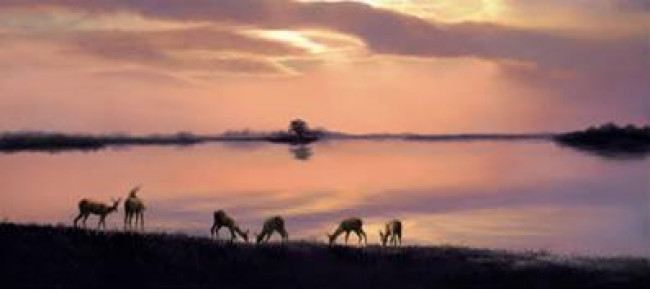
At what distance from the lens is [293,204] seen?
39.7 meters

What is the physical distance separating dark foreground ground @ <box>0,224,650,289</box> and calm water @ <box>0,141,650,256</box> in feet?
20.2

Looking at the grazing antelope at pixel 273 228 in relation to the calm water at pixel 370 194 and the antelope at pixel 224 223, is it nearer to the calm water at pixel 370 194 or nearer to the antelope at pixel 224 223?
the antelope at pixel 224 223

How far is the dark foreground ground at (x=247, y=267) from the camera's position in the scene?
61.5 ft

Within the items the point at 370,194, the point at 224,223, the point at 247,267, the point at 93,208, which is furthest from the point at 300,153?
the point at 247,267

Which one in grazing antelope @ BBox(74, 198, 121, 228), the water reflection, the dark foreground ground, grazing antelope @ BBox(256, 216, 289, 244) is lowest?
the dark foreground ground

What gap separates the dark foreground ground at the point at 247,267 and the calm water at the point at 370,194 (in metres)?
6.15

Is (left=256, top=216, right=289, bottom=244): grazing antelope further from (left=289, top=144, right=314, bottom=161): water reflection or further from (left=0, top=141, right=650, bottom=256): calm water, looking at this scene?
(left=289, top=144, right=314, bottom=161): water reflection

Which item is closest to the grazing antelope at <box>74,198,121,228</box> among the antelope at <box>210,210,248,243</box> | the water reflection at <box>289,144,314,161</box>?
the antelope at <box>210,210,248,243</box>

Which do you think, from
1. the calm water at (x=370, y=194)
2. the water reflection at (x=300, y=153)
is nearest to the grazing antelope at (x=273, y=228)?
the calm water at (x=370, y=194)

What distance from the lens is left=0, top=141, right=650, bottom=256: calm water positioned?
3198 centimetres

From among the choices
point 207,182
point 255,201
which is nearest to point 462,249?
point 255,201

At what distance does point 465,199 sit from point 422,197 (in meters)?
1.69

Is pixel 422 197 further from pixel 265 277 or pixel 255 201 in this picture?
pixel 265 277

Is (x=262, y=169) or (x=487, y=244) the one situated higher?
(x=262, y=169)
